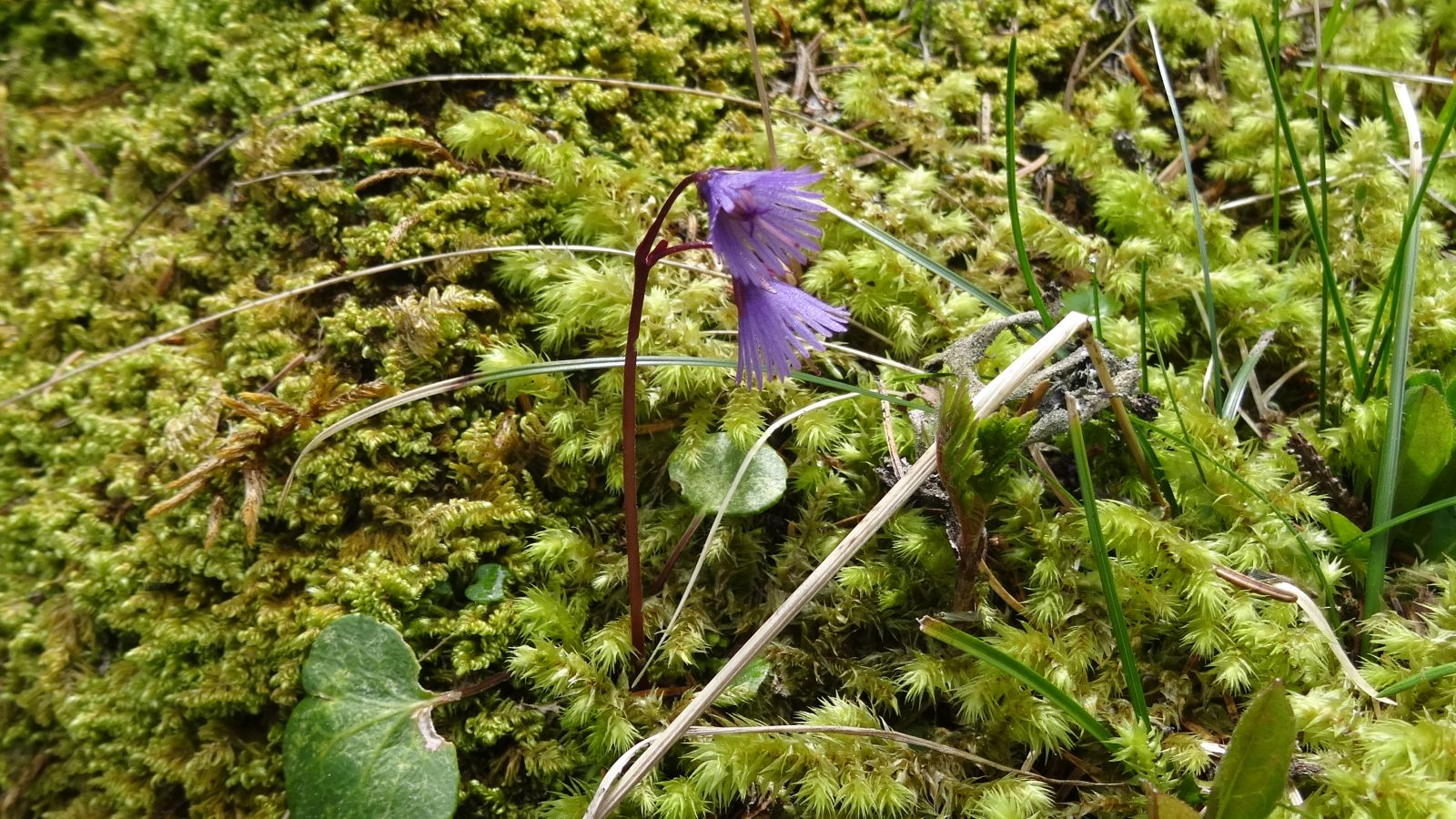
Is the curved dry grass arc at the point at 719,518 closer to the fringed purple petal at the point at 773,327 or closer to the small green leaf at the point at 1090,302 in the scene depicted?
the fringed purple petal at the point at 773,327

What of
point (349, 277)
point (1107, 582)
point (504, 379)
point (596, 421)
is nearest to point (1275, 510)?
point (1107, 582)

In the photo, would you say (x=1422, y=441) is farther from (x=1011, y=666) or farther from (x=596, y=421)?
(x=596, y=421)

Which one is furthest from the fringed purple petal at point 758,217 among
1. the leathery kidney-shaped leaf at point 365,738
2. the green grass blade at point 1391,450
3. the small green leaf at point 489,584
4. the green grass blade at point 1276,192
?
the green grass blade at point 1276,192

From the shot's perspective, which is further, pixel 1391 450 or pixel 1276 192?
pixel 1276 192

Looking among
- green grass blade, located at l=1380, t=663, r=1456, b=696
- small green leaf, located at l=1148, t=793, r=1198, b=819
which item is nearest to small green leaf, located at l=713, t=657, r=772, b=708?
small green leaf, located at l=1148, t=793, r=1198, b=819

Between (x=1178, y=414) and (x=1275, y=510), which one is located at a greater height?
(x=1178, y=414)

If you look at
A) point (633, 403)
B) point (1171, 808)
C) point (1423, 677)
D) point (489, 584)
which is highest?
point (633, 403)

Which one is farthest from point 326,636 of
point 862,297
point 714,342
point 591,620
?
point 862,297

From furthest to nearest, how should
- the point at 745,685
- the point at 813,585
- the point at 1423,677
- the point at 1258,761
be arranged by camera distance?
the point at 745,685 → the point at 813,585 → the point at 1423,677 → the point at 1258,761
